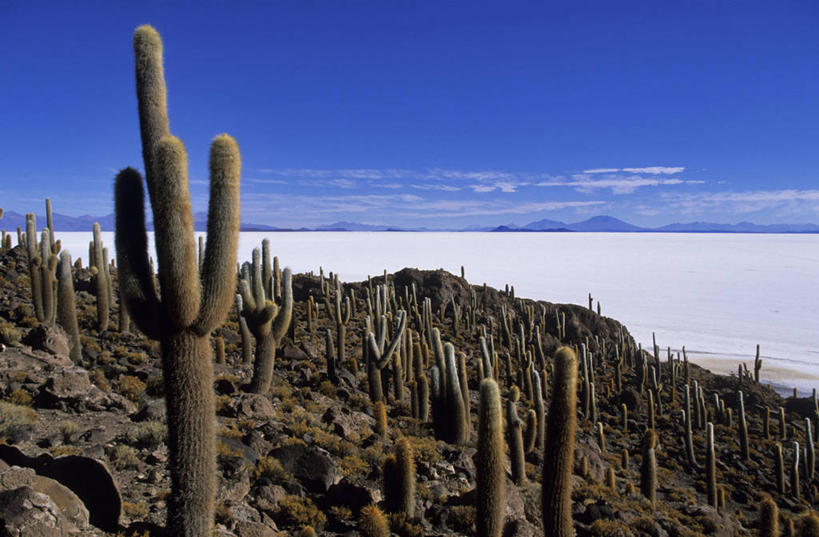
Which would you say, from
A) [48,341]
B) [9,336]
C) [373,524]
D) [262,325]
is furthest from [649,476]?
[9,336]

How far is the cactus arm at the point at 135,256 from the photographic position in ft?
16.2

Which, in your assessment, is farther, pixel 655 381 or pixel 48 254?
pixel 655 381

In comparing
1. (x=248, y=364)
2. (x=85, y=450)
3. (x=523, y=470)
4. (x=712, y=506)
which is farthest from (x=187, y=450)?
(x=712, y=506)

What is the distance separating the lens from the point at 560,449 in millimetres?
5477

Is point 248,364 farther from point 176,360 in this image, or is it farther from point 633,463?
point 633,463

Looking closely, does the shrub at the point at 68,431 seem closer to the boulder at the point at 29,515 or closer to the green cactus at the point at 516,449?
the boulder at the point at 29,515

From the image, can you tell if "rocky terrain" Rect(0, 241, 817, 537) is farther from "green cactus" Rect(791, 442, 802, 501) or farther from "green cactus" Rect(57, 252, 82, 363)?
"green cactus" Rect(57, 252, 82, 363)

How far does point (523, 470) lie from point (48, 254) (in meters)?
12.3

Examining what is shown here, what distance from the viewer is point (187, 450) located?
5.00 metres

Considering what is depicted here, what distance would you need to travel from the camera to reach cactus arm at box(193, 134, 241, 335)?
499 cm

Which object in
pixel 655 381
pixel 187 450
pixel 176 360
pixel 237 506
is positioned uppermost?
pixel 176 360

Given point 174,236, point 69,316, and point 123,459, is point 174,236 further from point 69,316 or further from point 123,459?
point 69,316

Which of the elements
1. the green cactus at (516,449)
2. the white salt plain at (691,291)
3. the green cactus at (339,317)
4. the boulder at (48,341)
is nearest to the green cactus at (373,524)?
the green cactus at (516,449)

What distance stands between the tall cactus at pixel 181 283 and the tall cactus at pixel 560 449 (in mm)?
3264
